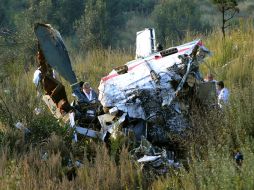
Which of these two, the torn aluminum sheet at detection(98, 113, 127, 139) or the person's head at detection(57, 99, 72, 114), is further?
the person's head at detection(57, 99, 72, 114)

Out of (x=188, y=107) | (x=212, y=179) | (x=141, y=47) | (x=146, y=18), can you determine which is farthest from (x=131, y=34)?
(x=212, y=179)

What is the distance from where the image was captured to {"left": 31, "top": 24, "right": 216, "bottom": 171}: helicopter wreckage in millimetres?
7887

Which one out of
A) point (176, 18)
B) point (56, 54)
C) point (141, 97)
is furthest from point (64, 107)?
point (176, 18)

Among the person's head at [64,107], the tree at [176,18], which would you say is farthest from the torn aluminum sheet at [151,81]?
the tree at [176,18]

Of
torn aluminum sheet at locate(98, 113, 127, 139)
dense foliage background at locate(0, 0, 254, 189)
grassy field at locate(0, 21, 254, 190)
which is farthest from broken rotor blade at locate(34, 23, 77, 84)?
torn aluminum sheet at locate(98, 113, 127, 139)

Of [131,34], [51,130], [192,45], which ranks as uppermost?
[131,34]

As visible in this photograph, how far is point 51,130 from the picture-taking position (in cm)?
792

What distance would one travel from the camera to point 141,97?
7934 mm

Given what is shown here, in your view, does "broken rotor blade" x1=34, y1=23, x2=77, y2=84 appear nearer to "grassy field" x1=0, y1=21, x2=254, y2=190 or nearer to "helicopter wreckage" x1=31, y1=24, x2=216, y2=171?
"helicopter wreckage" x1=31, y1=24, x2=216, y2=171

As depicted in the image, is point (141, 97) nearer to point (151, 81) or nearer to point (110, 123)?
point (151, 81)

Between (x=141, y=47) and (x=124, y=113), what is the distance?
2.64m

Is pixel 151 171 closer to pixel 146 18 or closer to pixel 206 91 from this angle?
pixel 206 91

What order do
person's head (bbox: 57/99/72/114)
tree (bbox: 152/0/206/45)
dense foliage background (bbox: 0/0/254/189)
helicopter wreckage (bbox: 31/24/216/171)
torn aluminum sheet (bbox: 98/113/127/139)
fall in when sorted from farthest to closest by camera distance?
tree (bbox: 152/0/206/45) < person's head (bbox: 57/99/72/114) < helicopter wreckage (bbox: 31/24/216/171) < torn aluminum sheet (bbox: 98/113/127/139) < dense foliage background (bbox: 0/0/254/189)

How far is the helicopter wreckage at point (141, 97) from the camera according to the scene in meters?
7.89
